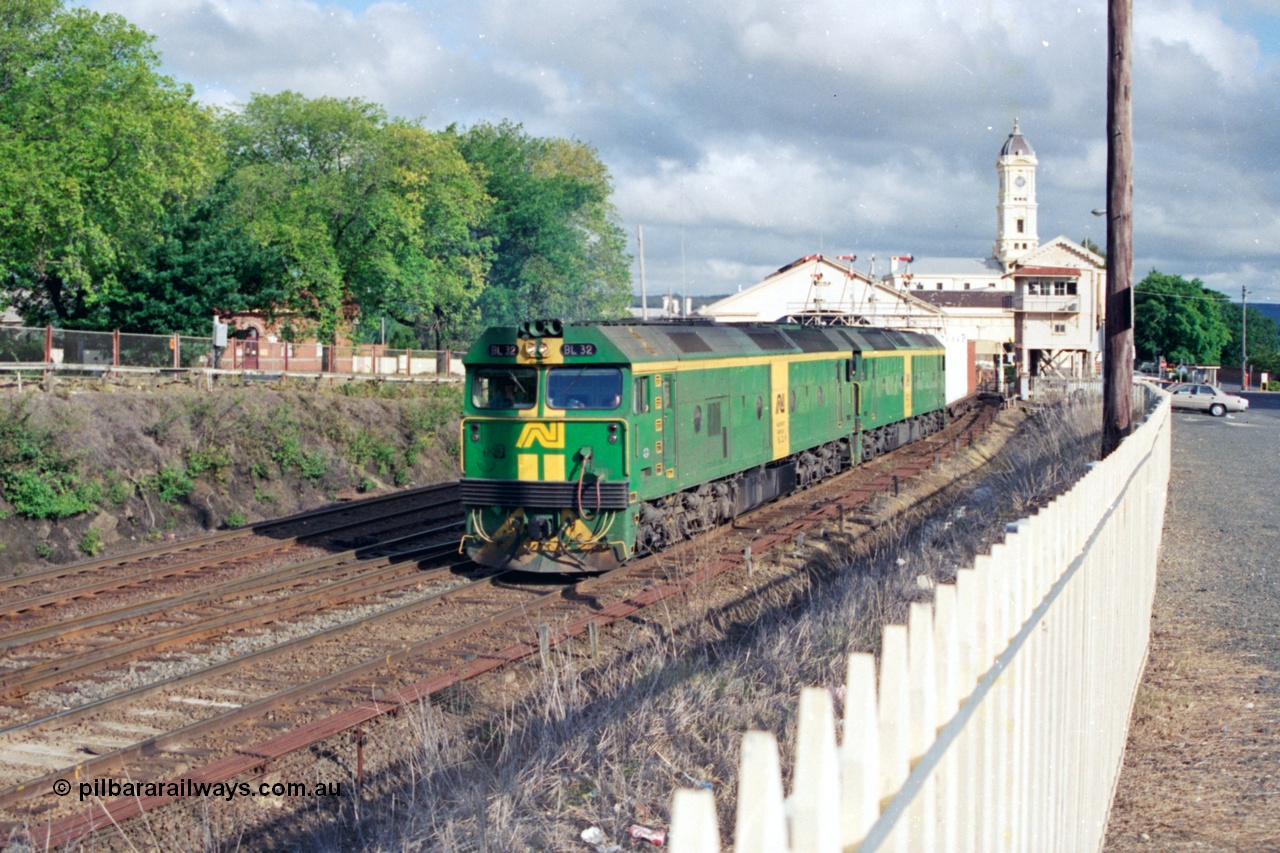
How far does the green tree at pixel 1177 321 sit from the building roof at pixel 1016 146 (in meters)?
21.4

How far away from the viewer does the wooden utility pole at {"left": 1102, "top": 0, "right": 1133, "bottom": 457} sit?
14.1 metres

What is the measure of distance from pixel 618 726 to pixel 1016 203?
125256 mm

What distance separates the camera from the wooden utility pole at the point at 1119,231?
14086 mm

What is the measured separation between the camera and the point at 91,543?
57.2ft

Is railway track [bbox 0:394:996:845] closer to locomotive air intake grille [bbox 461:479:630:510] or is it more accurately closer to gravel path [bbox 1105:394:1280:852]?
locomotive air intake grille [bbox 461:479:630:510]

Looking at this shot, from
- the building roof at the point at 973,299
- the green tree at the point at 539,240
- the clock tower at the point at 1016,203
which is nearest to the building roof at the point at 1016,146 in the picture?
the clock tower at the point at 1016,203

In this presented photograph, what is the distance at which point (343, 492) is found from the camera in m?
23.5

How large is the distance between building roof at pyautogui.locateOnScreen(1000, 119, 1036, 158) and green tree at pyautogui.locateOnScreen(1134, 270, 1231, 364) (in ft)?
70.3

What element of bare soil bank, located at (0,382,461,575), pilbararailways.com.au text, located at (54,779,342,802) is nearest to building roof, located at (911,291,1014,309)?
bare soil bank, located at (0,382,461,575)

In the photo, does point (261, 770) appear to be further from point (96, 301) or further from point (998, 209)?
point (998, 209)

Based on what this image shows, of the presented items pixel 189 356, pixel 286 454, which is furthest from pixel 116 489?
pixel 189 356

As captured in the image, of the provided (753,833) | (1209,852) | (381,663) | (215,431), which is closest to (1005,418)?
(215,431)

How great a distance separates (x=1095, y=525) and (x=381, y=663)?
629 centimetres

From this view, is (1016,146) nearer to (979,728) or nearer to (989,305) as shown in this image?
(989,305)
